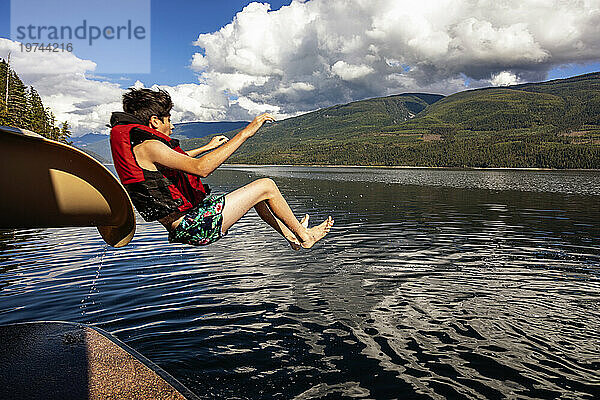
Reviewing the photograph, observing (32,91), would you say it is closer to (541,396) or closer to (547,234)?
(547,234)

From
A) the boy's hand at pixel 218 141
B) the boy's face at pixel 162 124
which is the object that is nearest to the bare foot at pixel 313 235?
the boy's hand at pixel 218 141

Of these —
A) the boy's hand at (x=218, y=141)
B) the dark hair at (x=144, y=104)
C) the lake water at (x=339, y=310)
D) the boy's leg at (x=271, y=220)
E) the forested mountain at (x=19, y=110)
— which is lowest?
the lake water at (x=339, y=310)

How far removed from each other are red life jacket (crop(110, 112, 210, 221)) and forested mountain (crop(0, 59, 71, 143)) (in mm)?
51570

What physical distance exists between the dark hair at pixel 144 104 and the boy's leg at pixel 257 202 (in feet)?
5.23

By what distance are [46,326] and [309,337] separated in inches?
191

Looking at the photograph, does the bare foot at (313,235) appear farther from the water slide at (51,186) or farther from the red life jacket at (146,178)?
the water slide at (51,186)

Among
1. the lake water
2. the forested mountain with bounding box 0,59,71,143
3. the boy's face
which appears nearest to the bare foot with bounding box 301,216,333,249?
the lake water

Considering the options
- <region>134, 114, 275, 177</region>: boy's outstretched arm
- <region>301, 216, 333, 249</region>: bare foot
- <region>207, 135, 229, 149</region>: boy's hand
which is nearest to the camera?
<region>134, 114, 275, 177</region>: boy's outstretched arm

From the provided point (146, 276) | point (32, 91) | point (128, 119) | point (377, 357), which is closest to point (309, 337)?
point (377, 357)

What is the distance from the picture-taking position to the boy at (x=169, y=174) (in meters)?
5.29

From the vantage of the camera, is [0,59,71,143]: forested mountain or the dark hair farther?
[0,59,71,143]: forested mountain

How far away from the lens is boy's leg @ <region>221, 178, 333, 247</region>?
6246 mm

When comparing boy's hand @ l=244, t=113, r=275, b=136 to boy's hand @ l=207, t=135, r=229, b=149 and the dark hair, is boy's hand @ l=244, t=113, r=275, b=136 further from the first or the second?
the dark hair

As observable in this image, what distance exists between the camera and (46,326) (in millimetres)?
6730
